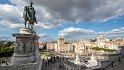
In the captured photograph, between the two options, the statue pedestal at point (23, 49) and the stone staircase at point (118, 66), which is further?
the stone staircase at point (118, 66)

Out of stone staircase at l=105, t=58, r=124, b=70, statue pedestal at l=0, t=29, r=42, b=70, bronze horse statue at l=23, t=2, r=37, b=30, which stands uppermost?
bronze horse statue at l=23, t=2, r=37, b=30

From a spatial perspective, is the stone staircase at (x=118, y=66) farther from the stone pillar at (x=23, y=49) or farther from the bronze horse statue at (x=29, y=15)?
the bronze horse statue at (x=29, y=15)

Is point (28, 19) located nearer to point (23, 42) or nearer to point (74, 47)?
point (23, 42)

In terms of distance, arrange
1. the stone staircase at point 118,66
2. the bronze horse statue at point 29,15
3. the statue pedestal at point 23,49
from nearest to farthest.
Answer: the statue pedestal at point 23,49, the stone staircase at point 118,66, the bronze horse statue at point 29,15

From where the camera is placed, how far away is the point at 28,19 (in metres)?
15.1

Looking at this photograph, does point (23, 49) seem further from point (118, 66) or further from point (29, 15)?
point (118, 66)

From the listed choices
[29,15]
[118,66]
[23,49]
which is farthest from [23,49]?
[118,66]

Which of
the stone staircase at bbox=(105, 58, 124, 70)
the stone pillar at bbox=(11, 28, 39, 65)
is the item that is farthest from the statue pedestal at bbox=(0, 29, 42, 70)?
the stone staircase at bbox=(105, 58, 124, 70)

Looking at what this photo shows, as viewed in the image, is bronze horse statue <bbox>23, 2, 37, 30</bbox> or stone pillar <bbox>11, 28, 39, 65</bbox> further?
bronze horse statue <bbox>23, 2, 37, 30</bbox>

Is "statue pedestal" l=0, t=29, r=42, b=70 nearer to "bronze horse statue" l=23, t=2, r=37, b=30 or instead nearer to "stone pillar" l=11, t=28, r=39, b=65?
"stone pillar" l=11, t=28, r=39, b=65

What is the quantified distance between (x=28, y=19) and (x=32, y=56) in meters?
3.49

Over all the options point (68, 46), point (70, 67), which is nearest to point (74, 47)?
point (68, 46)

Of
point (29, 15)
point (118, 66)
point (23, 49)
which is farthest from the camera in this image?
point (29, 15)

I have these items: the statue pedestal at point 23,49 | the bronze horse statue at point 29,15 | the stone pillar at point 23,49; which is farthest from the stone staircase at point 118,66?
the bronze horse statue at point 29,15
